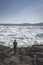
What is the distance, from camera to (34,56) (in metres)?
16.6

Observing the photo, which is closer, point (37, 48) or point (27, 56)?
point (27, 56)

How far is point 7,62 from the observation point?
14.7 meters

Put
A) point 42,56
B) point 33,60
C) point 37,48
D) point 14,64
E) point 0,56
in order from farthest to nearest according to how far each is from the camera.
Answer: point 37,48 → point 0,56 → point 42,56 → point 33,60 → point 14,64

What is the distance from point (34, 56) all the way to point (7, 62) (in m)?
3.01

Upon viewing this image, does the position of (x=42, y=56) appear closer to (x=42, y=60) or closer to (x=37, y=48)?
(x=42, y=60)

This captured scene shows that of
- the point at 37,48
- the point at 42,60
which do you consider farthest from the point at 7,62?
the point at 37,48

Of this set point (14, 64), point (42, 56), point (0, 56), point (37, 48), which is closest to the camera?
point (14, 64)

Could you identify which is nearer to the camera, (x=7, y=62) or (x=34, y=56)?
(x=7, y=62)

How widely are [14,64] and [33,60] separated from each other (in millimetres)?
1882

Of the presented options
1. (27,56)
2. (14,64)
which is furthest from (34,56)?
(14,64)

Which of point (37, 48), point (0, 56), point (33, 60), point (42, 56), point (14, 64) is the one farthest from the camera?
point (37, 48)

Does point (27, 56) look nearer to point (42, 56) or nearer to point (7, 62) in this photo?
point (42, 56)

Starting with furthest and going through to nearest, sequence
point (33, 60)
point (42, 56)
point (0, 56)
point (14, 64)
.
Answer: point (0, 56) < point (42, 56) < point (33, 60) < point (14, 64)

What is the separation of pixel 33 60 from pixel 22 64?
1287mm
